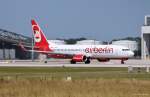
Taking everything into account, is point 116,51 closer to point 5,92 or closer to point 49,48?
point 49,48

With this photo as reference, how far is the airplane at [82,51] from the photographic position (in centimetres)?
12238

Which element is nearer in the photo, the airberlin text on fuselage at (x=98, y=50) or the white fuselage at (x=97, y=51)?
the airberlin text on fuselage at (x=98, y=50)

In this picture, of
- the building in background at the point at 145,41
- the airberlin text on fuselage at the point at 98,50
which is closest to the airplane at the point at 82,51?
the airberlin text on fuselage at the point at 98,50

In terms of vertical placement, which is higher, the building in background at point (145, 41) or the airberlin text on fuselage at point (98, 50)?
the building in background at point (145, 41)

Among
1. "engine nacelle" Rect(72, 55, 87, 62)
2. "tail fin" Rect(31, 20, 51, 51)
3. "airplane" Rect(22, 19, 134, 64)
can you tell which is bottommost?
"engine nacelle" Rect(72, 55, 87, 62)

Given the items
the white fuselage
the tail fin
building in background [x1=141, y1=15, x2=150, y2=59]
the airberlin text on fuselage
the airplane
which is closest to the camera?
the airberlin text on fuselage

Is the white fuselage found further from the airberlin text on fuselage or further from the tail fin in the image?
the tail fin

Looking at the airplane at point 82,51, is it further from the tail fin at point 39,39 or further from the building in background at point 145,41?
the building in background at point 145,41

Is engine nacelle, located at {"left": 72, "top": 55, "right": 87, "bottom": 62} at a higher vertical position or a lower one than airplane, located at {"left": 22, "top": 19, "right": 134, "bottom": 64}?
lower

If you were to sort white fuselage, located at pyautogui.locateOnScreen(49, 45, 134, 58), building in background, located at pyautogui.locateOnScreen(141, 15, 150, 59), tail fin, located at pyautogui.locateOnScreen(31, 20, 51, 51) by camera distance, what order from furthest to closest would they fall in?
building in background, located at pyautogui.locateOnScreen(141, 15, 150, 59) → tail fin, located at pyautogui.locateOnScreen(31, 20, 51, 51) → white fuselage, located at pyautogui.locateOnScreen(49, 45, 134, 58)

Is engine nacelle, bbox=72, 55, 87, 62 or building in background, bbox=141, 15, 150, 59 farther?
building in background, bbox=141, 15, 150, 59

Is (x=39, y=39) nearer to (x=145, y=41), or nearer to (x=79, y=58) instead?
(x=79, y=58)

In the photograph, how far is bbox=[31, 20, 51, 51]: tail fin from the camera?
129m

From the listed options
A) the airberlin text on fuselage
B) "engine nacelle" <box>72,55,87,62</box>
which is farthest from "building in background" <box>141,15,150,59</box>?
"engine nacelle" <box>72,55,87,62</box>
